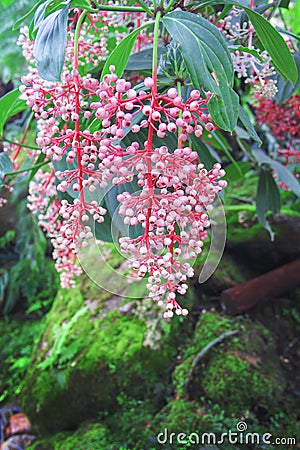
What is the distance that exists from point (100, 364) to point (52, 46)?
3.69 feet

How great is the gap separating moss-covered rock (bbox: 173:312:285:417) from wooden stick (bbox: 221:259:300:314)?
0.06 metres

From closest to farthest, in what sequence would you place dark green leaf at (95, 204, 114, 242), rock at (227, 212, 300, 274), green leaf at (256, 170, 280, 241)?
dark green leaf at (95, 204, 114, 242)
green leaf at (256, 170, 280, 241)
rock at (227, 212, 300, 274)

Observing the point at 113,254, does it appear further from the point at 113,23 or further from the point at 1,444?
the point at 1,444

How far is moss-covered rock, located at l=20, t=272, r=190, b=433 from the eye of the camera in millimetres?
1320

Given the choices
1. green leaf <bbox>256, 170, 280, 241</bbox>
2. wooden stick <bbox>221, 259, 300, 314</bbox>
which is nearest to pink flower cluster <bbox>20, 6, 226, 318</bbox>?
green leaf <bbox>256, 170, 280, 241</bbox>

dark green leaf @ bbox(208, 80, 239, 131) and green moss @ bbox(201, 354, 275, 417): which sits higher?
dark green leaf @ bbox(208, 80, 239, 131)

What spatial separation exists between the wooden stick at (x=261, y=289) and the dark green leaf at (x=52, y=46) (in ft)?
4.01

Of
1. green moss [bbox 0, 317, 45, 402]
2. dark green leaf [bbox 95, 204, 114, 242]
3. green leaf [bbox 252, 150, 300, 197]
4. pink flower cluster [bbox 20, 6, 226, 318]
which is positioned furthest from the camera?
green moss [bbox 0, 317, 45, 402]

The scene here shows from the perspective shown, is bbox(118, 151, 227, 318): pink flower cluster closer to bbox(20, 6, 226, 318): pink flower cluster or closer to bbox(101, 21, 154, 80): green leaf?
bbox(20, 6, 226, 318): pink flower cluster

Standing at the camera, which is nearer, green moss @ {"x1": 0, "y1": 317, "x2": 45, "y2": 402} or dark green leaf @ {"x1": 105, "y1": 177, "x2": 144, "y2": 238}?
dark green leaf @ {"x1": 105, "y1": 177, "x2": 144, "y2": 238}

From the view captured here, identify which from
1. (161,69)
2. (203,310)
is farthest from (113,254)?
(203,310)

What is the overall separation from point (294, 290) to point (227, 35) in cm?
126

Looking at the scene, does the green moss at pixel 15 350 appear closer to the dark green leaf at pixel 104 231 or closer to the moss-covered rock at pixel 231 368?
the moss-covered rock at pixel 231 368

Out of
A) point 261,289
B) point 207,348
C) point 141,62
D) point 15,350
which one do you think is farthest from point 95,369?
point 141,62
